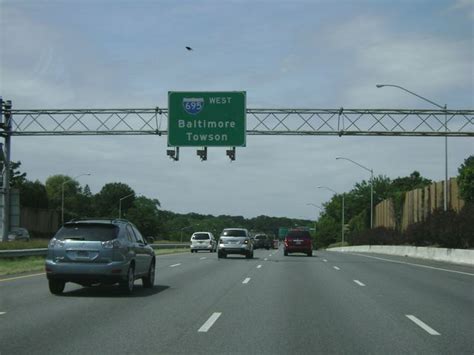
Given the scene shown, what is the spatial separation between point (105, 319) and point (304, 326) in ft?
11.5

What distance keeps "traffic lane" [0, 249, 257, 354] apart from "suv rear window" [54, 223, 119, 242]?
137 centimetres

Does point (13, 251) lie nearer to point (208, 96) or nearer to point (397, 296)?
point (208, 96)

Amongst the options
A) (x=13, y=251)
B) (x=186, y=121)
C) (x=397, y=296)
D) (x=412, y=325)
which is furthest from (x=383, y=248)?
(x=412, y=325)

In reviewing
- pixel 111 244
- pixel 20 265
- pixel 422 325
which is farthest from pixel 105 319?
pixel 20 265

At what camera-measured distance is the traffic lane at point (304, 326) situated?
30.5 ft

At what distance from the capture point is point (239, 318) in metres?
12.2

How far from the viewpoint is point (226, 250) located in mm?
38188

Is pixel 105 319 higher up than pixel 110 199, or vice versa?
pixel 110 199

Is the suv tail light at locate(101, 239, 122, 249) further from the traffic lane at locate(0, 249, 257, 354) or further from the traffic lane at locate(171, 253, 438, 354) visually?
the traffic lane at locate(171, 253, 438, 354)

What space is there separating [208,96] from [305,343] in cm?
2853

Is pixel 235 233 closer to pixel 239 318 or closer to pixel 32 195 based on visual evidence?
pixel 239 318

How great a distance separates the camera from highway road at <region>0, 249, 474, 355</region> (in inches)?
367

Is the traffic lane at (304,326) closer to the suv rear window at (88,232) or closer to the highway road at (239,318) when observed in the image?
the highway road at (239,318)

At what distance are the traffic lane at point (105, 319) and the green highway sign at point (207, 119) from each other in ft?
62.6
